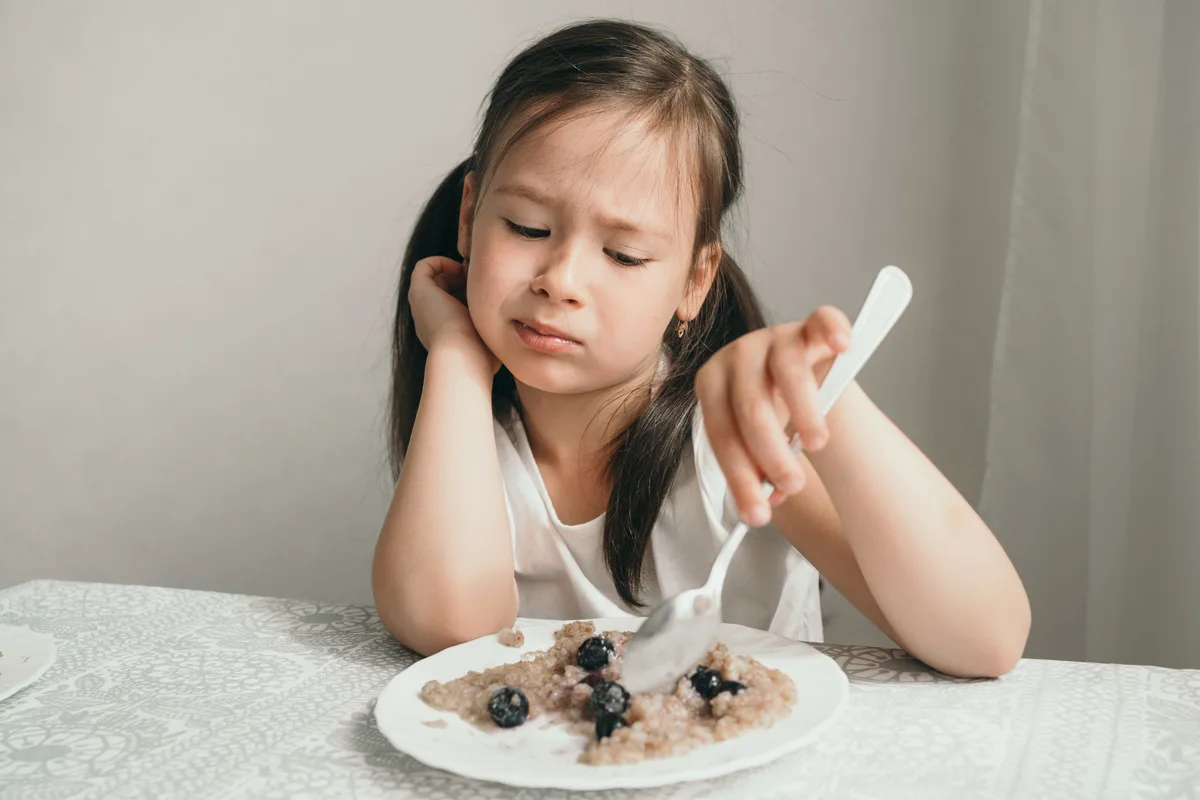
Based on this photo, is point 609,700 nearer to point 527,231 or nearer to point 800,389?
point 800,389

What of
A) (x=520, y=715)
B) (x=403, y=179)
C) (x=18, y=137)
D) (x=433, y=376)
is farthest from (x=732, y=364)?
(x=18, y=137)

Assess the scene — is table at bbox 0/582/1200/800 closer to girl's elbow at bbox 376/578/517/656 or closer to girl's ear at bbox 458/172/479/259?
girl's elbow at bbox 376/578/517/656

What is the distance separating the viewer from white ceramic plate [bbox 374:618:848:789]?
0.50 metres

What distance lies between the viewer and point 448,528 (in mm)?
806

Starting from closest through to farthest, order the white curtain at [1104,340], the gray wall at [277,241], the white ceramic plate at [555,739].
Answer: the white ceramic plate at [555,739]
the white curtain at [1104,340]
the gray wall at [277,241]

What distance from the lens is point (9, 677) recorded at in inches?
26.3

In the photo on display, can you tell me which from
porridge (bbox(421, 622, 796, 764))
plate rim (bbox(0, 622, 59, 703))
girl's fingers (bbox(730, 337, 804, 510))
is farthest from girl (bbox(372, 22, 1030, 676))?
plate rim (bbox(0, 622, 59, 703))

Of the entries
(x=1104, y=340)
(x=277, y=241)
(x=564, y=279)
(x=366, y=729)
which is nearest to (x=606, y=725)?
(x=366, y=729)

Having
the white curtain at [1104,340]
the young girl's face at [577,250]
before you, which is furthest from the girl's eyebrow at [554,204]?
the white curtain at [1104,340]

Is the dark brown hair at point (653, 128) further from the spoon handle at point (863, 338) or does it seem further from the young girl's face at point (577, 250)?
the spoon handle at point (863, 338)

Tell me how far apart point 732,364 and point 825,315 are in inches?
2.8

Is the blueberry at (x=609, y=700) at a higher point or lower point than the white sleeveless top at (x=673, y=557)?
higher

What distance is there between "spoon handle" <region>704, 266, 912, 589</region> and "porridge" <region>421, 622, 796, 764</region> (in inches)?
2.6

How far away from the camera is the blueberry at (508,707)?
1.90ft
